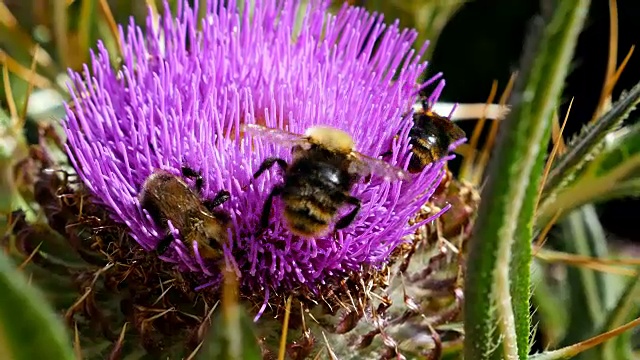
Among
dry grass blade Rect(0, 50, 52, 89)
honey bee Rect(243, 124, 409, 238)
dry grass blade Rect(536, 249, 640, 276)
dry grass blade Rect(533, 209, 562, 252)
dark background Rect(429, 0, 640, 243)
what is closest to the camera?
honey bee Rect(243, 124, 409, 238)

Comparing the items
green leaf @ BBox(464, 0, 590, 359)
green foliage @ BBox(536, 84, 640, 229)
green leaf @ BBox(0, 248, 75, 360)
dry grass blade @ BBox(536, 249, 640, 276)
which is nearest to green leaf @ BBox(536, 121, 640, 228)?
green foliage @ BBox(536, 84, 640, 229)

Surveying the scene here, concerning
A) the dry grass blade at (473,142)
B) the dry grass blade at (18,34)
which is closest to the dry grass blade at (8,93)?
the dry grass blade at (18,34)

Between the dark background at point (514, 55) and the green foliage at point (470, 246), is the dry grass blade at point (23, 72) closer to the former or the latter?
the green foliage at point (470, 246)

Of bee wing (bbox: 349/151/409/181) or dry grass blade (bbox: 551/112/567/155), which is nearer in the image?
bee wing (bbox: 349/151/409/181)

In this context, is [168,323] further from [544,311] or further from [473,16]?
[473,16]

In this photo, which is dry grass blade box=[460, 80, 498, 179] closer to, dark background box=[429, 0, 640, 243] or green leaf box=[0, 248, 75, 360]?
dark background box=[429, 0, 640, 243]

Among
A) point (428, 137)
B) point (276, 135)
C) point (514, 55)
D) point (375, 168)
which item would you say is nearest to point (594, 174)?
point (428, 137)

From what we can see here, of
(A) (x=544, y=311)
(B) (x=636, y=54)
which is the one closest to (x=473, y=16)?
(B) (x=636, y=54)
